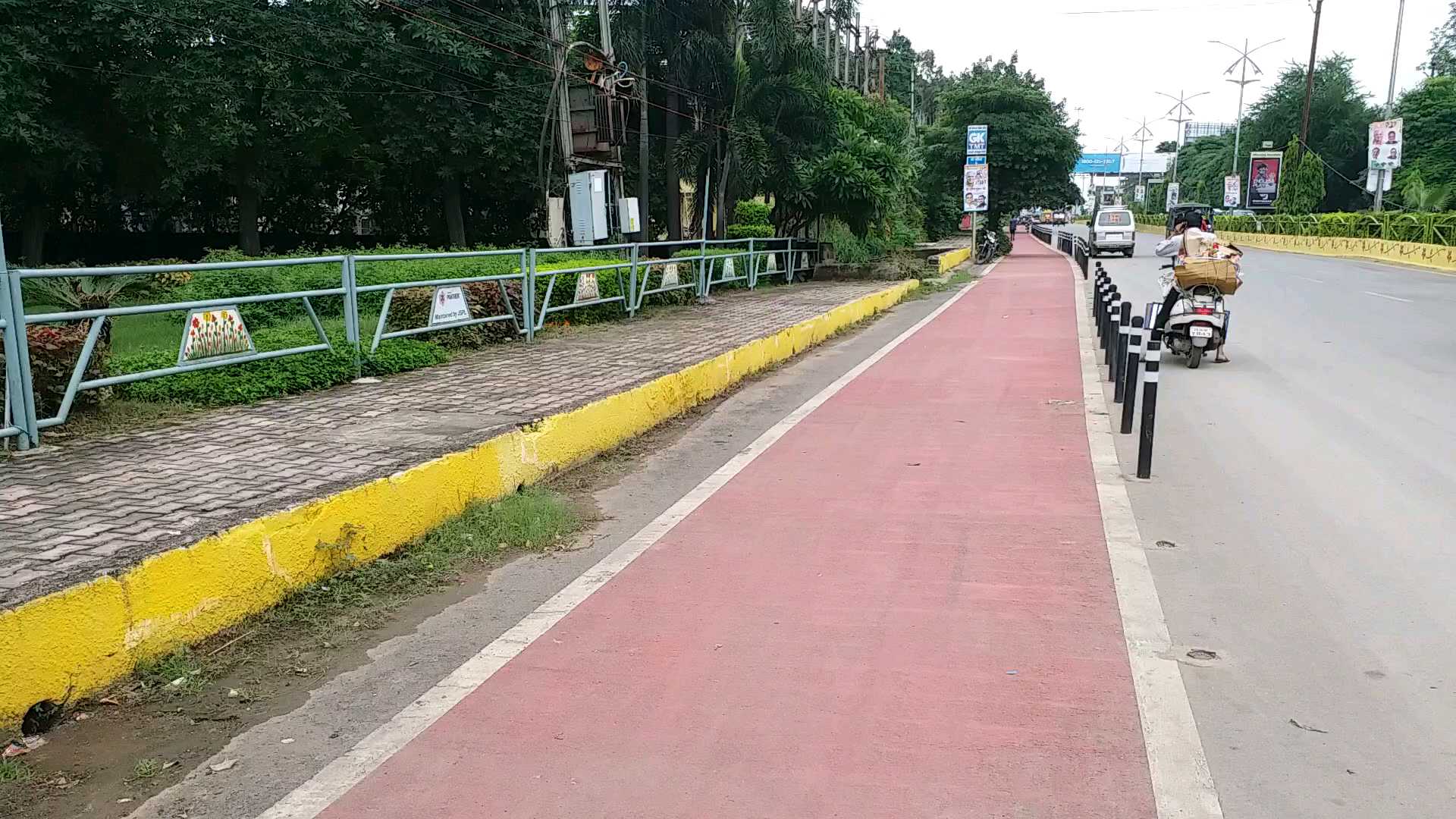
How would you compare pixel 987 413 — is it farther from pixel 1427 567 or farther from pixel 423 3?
pixel 423 3

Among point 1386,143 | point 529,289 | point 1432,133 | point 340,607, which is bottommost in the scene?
point 340,607

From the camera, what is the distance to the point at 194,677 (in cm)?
391

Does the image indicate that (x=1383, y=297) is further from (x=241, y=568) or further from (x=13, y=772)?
(x=13, y=772)

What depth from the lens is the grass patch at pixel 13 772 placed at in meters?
3.19

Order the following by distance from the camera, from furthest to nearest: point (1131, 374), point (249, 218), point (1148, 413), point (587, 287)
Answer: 1. point (249, 218)
2. point (587, 287)
3. point (1131, 374)
4. point (1148, 413)

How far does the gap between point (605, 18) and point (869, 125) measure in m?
10.9

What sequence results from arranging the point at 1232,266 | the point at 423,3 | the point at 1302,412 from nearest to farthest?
the point at 1302,412 < the point at 1232,266 < the point at 423,3

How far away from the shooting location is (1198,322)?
1151 cm

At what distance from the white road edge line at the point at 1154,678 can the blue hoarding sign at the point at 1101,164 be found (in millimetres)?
116010

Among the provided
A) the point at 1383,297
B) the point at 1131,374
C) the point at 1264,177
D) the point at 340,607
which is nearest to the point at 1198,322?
the point at 1131,374

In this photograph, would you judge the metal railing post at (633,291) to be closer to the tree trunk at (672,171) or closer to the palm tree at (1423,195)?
the tree trunk at (672,171)

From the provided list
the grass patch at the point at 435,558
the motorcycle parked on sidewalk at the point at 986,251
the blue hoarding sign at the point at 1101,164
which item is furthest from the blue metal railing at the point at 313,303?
the blue hoarding sign at the point at 1101,164

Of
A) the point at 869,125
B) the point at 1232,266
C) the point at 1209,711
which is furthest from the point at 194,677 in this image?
the point at 869,125

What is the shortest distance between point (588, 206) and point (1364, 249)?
31957 mm
